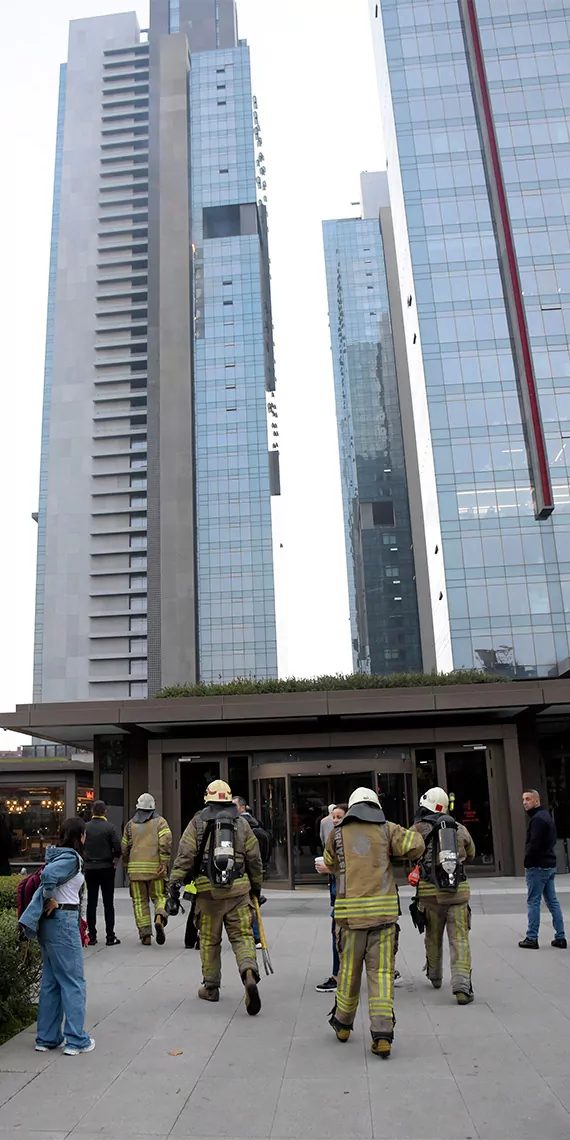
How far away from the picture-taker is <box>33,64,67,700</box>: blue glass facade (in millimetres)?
96875

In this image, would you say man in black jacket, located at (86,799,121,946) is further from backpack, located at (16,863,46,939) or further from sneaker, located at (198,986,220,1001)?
backpack, located at (16,863,46,939)

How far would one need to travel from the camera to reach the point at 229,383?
308 feet

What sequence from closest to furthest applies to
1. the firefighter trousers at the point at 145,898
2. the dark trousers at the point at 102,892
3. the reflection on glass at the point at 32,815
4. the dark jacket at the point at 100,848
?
the firefighter trousers at the point at 145,898 < the dark trousers at the point at 102,892 < the dark jacket at the point at 100,848 < the reflection on glass at the point at 32,815

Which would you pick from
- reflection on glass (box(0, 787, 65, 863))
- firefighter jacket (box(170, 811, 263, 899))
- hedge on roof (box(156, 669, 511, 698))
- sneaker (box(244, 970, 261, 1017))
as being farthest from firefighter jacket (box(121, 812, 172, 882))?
reflection on glass (box(0, 787, 65, 863))

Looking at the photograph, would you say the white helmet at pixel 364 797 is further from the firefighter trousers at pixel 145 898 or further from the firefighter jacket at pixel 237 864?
the firefighter trousers at pixel 145 898

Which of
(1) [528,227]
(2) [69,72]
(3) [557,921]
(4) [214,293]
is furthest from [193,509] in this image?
(3) [557,921]

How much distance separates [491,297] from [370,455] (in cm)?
5984

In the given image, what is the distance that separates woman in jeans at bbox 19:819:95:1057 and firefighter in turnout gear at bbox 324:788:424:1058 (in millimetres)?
1783

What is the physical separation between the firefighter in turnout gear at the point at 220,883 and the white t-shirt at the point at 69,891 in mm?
1021

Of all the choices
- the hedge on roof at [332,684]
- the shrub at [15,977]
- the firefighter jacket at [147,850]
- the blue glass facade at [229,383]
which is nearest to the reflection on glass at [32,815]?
the hedge on roof at [332,684]

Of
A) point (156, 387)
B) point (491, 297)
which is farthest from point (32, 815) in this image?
point (156, 387)

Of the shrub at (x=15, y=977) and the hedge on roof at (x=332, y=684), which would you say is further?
the hedge on roof at (x=332, y=684)

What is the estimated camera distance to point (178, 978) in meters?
8.82

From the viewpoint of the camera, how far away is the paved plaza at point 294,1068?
484 centimetres
